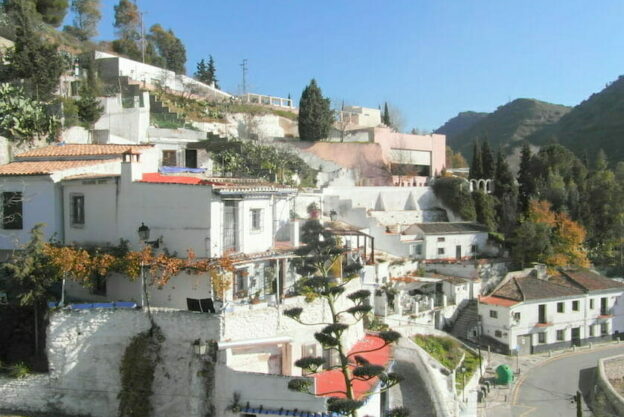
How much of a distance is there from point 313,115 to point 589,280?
890 inches

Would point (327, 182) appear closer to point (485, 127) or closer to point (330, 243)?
point (330, 243)

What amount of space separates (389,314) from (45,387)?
16.4m

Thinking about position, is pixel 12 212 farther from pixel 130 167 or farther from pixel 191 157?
pixel 191 157

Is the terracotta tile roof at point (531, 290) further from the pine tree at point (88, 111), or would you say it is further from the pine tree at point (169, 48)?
the pine tree at point (169, 48)

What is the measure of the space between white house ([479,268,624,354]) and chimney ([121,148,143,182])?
75.3 feet

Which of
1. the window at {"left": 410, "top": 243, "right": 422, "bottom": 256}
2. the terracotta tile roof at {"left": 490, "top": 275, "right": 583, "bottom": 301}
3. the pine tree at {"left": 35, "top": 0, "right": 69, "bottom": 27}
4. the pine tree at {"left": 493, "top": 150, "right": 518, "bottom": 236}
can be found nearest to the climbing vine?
the window at {"left": 410, "top": 243, "right": 422, "bottom": 256}

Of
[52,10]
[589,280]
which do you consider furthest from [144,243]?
[52,10]

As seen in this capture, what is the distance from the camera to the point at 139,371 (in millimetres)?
14883

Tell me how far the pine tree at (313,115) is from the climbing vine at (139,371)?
28.9m

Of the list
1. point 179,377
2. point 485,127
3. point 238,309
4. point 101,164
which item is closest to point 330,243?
point 238,309

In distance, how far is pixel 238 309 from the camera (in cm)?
1533

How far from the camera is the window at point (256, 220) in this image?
18516 mm

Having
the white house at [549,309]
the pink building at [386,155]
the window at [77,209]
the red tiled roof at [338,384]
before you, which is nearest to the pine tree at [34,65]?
the window at [77,209]

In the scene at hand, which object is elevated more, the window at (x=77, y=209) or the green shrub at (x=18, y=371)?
the window at (x=77, y=209)
